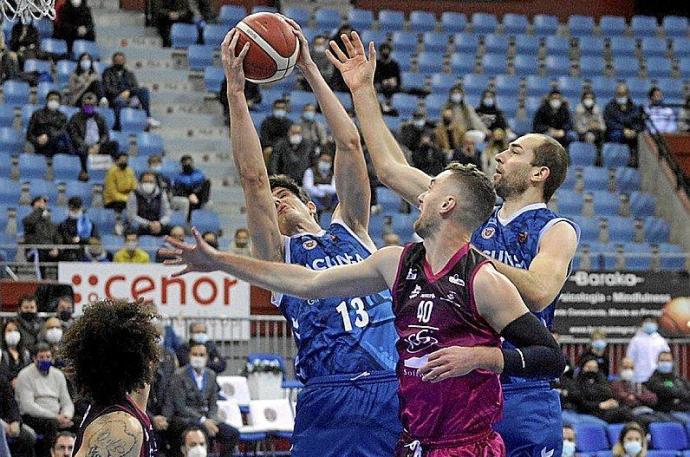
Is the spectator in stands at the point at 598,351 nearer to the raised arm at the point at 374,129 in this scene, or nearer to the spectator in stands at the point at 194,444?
the spectator in stands at the point at 194,444

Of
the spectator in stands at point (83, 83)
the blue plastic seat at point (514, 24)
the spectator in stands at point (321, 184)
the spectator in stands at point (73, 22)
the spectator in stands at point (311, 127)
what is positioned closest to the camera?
the spectator in stands at point (321, 184)

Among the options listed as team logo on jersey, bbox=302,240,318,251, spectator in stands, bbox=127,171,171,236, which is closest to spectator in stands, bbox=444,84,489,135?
spectator in stands, bbox=127,171,171,236

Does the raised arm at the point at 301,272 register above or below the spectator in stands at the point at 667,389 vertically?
above

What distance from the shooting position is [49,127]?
19297 millimetres

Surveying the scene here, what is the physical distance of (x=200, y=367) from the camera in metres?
14.7

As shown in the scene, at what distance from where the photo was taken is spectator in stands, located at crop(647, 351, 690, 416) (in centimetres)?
1698

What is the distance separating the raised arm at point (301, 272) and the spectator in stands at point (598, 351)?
36.8ft

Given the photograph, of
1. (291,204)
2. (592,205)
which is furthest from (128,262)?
(291,204)

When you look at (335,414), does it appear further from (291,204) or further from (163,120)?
(163,120)

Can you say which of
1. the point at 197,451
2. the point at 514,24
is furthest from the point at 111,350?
the point at 514,24

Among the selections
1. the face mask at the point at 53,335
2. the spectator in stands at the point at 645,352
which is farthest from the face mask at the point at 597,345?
the face mask at the point at 53,335

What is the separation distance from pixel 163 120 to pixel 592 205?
679 cm

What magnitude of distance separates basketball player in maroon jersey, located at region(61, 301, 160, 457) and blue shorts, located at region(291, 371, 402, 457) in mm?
1109

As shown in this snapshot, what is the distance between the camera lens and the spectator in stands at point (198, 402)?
14.3m
